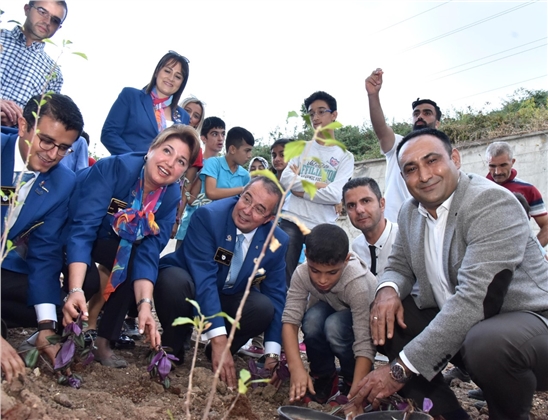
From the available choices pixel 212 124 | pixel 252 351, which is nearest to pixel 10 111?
pixel 252 351

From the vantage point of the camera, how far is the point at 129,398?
2574 mm

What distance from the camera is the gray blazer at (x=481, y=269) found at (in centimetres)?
241

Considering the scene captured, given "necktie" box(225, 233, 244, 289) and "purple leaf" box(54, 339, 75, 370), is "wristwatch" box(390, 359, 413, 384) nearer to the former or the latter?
"necktie" box(225, 233, 244, 289)

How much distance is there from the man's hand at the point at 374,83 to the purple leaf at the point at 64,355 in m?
2.91

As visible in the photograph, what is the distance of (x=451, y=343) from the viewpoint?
2457mm

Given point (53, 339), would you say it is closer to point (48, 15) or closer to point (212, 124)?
point (48, 15)

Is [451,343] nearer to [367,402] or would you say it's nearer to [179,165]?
[367,402]

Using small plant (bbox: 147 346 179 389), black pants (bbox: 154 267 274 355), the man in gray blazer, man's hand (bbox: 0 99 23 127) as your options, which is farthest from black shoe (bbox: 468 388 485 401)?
man's hand (bbox: 0 99 23 127)

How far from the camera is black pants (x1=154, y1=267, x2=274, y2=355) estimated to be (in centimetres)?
333

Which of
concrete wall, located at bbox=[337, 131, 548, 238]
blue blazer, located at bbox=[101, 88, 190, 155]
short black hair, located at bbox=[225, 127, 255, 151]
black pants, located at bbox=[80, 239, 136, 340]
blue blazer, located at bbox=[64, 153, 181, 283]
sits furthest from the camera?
concrete wall, located at bbox=[337, 131, 548, 238]

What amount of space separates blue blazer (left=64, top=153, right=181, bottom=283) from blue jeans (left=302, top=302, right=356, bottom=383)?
3.34 ft

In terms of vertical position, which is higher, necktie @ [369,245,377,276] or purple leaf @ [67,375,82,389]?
necktie @ [369,245,377,276]

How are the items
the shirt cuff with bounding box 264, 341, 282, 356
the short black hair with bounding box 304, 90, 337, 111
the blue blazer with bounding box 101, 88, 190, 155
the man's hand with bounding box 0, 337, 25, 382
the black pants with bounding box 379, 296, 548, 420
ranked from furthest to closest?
the short black hair with bounding box 304, 90, 337, 111, the blue blazer with bounding box 101, 88, 190, 155, the shirt cuff with bounding box 264, 341, 282, 356, the black pants with bounding box 379, 296, 548, 420, the man's hand with bounding box 0, 337, 25, 382

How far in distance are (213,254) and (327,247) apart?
0.82 m
